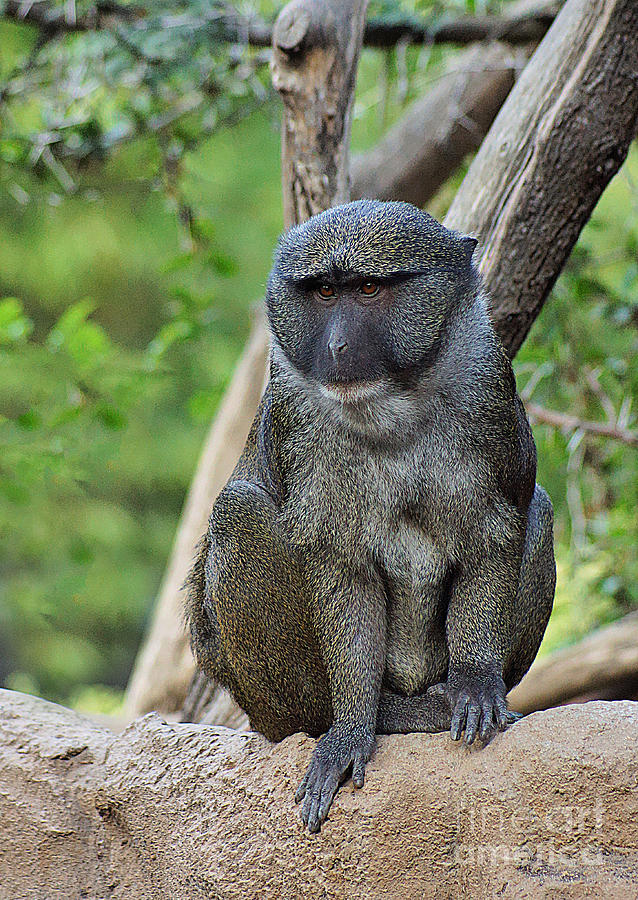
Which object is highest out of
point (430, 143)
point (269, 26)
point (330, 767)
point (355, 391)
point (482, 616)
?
point (430, 143)

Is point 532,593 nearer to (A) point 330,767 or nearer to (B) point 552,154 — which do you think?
(A) point 330,767

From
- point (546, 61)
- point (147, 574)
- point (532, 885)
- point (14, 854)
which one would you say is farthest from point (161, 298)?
point (532, 885)

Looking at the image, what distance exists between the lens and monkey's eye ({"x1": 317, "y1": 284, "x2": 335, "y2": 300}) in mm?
2955

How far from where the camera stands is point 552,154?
3943 mm

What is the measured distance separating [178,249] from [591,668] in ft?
23.9

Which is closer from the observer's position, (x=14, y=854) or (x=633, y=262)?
(x=14, y=854)

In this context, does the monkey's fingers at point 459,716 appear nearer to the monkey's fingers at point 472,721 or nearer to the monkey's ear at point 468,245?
the monkey's fingers at point 472,721

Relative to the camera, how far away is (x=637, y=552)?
678 centimetres

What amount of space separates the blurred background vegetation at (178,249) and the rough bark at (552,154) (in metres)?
0.86

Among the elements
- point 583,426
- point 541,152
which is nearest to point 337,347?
point 541,152

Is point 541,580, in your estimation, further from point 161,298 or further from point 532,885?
point 161,298

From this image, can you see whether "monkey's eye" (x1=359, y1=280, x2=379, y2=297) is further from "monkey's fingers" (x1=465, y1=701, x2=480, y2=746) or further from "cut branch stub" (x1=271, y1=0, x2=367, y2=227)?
"cut branch stub" (x1=271, y1=0, x2=367, y2=227)

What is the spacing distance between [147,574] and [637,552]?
8.09m

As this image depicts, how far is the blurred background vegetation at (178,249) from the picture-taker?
5371mm
